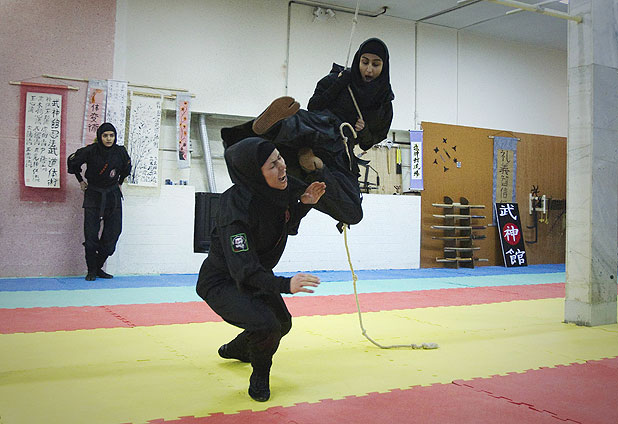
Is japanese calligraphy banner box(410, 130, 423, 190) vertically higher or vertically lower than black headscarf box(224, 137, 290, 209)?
higher

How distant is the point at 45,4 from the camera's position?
698 cm

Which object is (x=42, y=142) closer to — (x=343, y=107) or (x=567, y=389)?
(x=343, y=107)

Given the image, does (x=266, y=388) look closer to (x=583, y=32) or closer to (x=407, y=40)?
(x=583, y=32)

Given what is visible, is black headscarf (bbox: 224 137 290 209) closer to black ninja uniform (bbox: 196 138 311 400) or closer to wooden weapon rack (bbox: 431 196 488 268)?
black ninja uniform (bbox: 196 138 311 400)

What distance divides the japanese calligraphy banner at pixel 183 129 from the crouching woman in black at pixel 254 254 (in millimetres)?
5152

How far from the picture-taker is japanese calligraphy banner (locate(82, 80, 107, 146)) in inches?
281

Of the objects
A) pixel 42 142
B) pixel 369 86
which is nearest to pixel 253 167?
pixel 369 86

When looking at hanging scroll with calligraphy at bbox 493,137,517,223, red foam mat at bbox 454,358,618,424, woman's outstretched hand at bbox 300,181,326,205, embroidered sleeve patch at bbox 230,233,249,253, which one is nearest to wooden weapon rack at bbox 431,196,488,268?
hanging scroll with calligraphy at bbox 493,137,517,223

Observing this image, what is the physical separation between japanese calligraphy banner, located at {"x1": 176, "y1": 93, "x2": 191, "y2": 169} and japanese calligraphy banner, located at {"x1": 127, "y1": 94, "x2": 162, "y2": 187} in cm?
26

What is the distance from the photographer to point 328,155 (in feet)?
10.3

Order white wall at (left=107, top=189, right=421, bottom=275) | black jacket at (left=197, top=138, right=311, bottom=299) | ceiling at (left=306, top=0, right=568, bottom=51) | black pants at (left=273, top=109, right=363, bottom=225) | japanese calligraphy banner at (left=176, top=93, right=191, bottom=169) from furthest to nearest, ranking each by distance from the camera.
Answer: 1. ceiling at (left=306, top=0, right=568, bottom=51)
2. japanese calligraphy banner at (left=176, top=93, right=191, bottom=169)
3. white wall at (left=107, top=189, right=421, bottom=275)
4. black pants at (left=273, top=109, right=363, bottom=225)
5. black jacket at (left=197, top=138, right=311, bottom=299)

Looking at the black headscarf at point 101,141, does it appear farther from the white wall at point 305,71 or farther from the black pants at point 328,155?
the black pants at point 328,155

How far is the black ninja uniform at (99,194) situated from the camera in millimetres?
6613

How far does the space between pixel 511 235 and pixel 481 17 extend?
3.83 m
